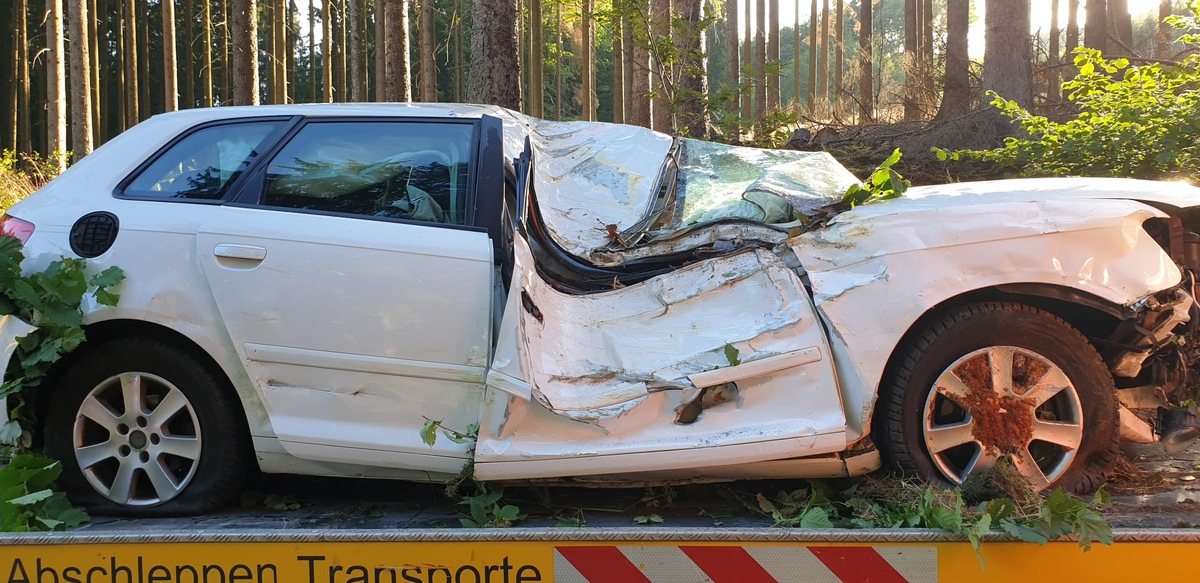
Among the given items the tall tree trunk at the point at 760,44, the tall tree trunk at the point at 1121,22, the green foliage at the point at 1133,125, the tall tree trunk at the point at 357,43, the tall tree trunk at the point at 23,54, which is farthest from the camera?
the tall tree trunk at the point at 760,44

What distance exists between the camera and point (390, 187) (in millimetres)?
3125

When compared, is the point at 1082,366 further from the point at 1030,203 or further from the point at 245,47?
the point at 245,47

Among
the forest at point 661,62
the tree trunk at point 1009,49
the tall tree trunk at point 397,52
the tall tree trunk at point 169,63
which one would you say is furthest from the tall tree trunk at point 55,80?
the tree trunk at point 1009,49

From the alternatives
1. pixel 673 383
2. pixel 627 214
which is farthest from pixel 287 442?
pixel 627 214

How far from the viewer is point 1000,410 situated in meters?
2.86

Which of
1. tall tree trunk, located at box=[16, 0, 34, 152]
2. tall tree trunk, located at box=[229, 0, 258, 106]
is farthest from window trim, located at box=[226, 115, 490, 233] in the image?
tall tree trunk, located at box=[16, 0, 34, 152]

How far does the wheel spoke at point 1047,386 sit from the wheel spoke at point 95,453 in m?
3.26

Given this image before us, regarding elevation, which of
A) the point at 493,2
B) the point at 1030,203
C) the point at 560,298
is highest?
the point at 493,2

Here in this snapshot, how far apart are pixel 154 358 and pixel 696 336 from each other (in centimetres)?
195

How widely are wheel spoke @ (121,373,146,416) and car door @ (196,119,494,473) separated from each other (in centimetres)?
43

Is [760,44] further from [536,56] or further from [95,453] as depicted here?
[95,453]

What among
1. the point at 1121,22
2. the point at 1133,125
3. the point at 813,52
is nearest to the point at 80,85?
the point at 1133,125

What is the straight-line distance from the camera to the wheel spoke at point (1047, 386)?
113 inches

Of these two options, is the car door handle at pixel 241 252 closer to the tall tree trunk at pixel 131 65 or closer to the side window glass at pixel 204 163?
the side window glass at pixel 204 163
